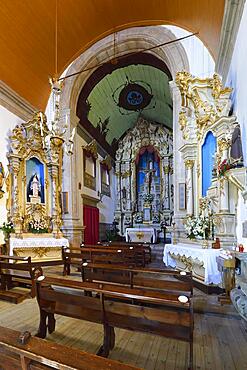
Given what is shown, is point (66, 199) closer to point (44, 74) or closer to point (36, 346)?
point (44, 74)

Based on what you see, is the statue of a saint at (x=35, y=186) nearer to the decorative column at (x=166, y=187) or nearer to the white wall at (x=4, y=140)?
the white wall at (x=4, y=140)

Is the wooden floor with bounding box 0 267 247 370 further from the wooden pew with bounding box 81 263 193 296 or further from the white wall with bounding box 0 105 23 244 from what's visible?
the white wall with bounding box 0 105 23 244

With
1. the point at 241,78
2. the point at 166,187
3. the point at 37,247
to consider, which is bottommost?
the point at 37,247

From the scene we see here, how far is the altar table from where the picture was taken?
22.9ft

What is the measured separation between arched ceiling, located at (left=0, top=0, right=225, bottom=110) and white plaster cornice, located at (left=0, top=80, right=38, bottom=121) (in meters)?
0.17

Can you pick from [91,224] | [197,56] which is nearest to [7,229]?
[91,224]

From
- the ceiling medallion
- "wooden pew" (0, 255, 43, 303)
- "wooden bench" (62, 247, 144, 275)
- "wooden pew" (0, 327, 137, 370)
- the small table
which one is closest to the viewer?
"wooden pew" (0, 327, 137, 370)

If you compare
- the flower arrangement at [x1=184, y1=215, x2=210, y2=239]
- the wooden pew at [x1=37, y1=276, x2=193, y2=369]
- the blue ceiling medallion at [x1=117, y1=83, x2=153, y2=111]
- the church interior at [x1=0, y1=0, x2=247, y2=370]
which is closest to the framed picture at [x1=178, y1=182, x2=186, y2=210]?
the church interior at [x1=0, y1=0, x2=247, y2=370]

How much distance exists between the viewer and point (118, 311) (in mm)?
2426

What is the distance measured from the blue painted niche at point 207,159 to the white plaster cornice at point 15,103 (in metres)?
5.60

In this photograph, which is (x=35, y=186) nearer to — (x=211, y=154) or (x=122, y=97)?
(x=211, y=154)

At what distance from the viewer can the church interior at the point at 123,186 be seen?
2585mm

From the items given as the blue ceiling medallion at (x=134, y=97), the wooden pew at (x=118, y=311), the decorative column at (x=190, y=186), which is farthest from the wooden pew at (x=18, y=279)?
the blue ceiling medallion at (x=134, y=97)

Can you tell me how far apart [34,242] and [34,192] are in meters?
1.57
